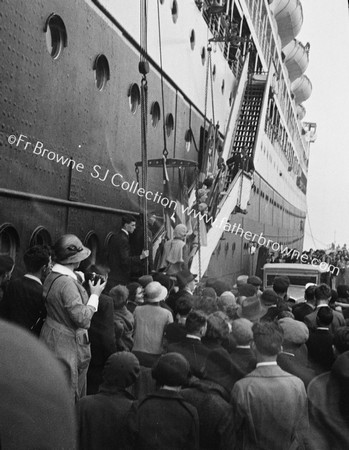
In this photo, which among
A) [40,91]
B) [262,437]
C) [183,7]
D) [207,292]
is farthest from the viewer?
[183,7]

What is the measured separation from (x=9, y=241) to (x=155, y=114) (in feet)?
20.5

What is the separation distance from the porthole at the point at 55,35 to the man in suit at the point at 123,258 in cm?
228

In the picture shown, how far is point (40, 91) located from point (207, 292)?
128 inches

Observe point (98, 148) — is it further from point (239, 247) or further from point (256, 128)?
point (256, 128)

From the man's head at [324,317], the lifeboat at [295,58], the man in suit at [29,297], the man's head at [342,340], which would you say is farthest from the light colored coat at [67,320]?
the lifeboat at [295,58]

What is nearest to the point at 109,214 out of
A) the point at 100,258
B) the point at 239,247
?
the point at 100,258

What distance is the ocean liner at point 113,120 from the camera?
24.0 feet

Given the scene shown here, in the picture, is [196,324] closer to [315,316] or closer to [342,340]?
[342,340]

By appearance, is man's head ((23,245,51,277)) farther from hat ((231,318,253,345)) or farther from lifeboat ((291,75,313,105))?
lifeboat ((291,75,313,105))

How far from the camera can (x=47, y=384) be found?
1.48 meters

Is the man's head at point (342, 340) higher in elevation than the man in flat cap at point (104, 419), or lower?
higher

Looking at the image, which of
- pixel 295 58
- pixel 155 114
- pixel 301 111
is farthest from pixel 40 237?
pixel 301 111

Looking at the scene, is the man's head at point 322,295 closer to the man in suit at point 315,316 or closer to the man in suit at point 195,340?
the man in suit at point 315,316

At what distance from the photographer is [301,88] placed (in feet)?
185
